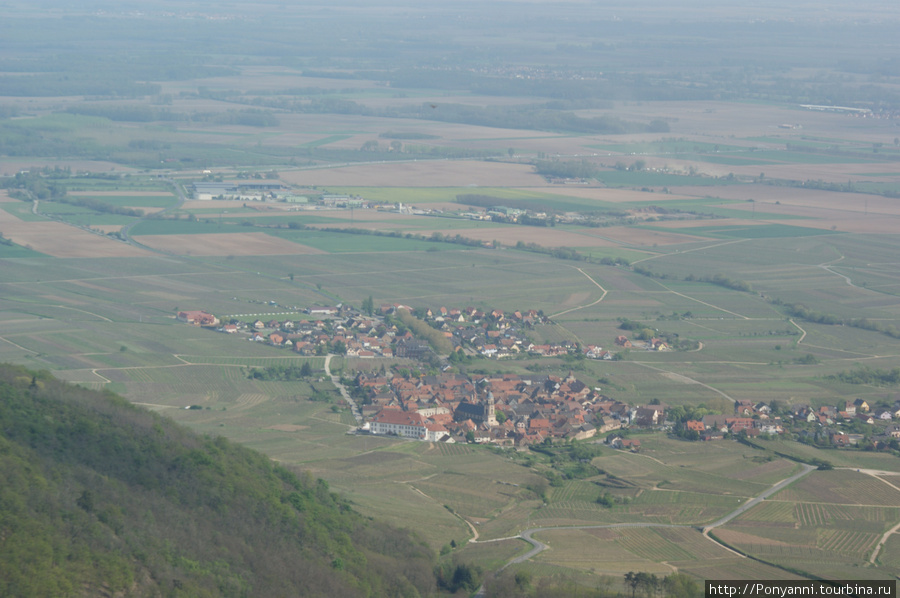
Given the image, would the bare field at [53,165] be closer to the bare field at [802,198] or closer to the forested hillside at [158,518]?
the bare field at [802,198]

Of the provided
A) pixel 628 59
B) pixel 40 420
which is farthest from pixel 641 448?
pixel 628 59

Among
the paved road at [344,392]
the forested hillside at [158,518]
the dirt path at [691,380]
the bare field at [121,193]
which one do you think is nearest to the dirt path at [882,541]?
the forested hillside at [158,518]

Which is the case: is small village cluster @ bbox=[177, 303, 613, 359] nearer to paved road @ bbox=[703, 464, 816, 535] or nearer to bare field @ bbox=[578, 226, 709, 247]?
paved road @ bbox=[703, 464, 816, 535]

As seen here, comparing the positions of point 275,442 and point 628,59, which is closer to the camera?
point 275,442

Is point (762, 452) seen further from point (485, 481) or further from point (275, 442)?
point (275, 442)

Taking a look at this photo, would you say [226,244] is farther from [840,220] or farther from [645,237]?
[840,220]

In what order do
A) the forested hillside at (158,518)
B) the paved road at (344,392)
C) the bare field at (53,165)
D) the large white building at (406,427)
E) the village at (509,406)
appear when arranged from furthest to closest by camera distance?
the bare field at (53,165)
the paved road at (344,392)
the village at (509,406)
the large white building at (406,427)
the forested hillside at (158,518)

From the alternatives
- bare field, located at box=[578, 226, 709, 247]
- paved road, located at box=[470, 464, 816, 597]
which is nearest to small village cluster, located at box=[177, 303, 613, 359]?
paved road, located at box=[470, 464, 816, 597]
